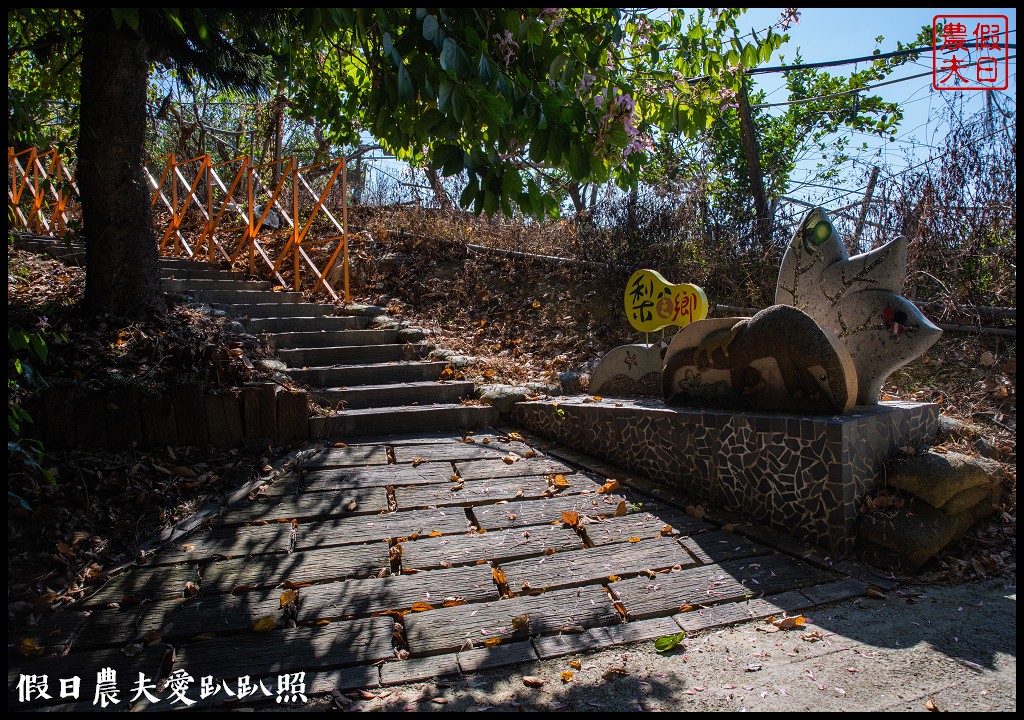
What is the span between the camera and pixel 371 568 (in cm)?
335

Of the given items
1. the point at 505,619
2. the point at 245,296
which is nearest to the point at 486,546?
the point at 505,619

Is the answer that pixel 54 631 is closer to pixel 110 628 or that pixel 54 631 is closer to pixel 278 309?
pixel 110 628

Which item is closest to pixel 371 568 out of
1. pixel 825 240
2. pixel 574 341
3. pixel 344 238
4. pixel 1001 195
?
pixel 825 240

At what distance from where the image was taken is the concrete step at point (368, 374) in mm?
5782

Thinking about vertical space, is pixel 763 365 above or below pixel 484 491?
above

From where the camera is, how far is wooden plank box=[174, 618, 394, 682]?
2.58 meters

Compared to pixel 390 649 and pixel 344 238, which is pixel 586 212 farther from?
pixel 390 649

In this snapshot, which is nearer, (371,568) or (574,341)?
(371,568)

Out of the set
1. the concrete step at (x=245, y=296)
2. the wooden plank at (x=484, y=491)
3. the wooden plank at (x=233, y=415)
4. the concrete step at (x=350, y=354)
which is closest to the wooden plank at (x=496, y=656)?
the wooden plank at (x=484, y=491)

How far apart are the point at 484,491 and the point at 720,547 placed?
151cm

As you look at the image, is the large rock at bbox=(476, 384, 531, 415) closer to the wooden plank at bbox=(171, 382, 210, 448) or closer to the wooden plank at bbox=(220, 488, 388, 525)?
the wooden plank at bbox=(220, 488, 388, 525)

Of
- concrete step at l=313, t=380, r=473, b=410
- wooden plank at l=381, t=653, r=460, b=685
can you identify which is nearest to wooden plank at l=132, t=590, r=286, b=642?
wooden plank at l=381, t=653, r=460, b=685

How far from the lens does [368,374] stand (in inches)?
237

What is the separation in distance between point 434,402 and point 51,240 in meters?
5.95
